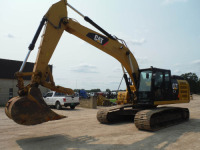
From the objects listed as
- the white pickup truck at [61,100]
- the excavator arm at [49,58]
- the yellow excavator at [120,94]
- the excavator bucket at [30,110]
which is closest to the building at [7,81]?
the white pickup truck at [61,100]

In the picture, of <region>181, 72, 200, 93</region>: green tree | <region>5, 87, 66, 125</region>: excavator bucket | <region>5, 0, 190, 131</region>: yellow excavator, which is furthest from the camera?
<region>181, 72, 200, 93</region>: green tree

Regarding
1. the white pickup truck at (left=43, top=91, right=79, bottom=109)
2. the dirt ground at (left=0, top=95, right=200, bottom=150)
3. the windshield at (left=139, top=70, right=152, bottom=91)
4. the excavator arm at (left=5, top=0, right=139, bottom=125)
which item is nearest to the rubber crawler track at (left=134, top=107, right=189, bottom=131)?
the dirt ground at (left=0, top=95, right=200, bottom=150)

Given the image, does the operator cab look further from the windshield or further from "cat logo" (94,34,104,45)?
"cat logo" (94,34,104,45)

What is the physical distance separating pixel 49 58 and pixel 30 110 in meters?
2.00

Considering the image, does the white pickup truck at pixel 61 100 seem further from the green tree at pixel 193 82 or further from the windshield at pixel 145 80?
the green tree at pixel 193 82

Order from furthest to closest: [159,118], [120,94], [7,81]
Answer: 1. [7,81]
2. [120,94]
3. [159,118]

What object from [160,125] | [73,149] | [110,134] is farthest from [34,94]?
[160,125]

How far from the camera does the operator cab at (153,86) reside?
8.86 meters

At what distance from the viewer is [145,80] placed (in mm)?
9281

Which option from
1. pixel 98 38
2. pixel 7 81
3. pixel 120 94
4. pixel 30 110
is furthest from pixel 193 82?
pixel 30 110

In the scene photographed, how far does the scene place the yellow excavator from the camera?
5922mm

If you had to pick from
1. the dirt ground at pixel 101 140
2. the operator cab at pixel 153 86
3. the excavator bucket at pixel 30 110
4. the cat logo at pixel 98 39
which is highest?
the cat logo at pixel 98 39

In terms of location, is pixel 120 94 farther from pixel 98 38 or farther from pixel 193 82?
pixel 193 82

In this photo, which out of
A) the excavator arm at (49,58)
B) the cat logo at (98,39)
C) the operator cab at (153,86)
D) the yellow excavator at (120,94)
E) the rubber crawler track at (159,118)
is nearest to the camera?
the excavator arm at (49,58)
